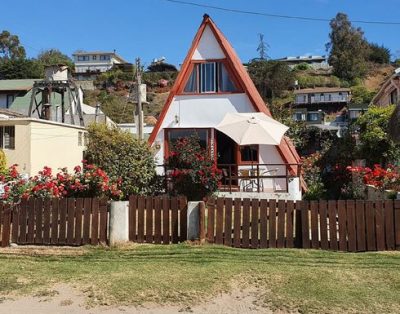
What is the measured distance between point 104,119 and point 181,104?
25.3 metres

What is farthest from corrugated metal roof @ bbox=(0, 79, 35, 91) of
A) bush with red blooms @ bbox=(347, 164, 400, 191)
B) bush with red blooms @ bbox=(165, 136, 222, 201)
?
bush with red blooms @ bbox=(347, 164, 400, 191)

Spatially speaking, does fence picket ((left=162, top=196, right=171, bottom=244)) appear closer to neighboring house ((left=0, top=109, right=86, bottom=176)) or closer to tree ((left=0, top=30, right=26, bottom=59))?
neighboring house ((left=0, top=109, right=86, bottom=176))

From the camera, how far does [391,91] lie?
30.9m

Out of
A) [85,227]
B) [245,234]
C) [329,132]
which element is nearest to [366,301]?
[245,234]

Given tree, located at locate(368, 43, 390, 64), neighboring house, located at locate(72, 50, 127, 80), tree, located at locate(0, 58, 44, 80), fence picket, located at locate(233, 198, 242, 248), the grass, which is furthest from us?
neighboring house, located at locate(72, 50, 127, 80)

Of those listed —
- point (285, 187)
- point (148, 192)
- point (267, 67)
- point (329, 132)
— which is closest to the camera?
point (148, 192)

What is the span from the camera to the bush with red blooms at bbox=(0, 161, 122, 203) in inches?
404

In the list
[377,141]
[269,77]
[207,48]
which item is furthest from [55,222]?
[269,77]

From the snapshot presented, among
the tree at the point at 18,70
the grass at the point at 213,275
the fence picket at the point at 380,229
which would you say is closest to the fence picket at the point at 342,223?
the grass at the point at 213,275

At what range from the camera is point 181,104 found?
19.0 metres

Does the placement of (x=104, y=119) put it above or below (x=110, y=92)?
below

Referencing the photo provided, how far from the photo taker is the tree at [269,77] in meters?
72.2

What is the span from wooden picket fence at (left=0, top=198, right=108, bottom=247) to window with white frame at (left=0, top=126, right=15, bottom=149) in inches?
572

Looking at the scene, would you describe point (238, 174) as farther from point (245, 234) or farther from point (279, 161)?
point (245, 234)
